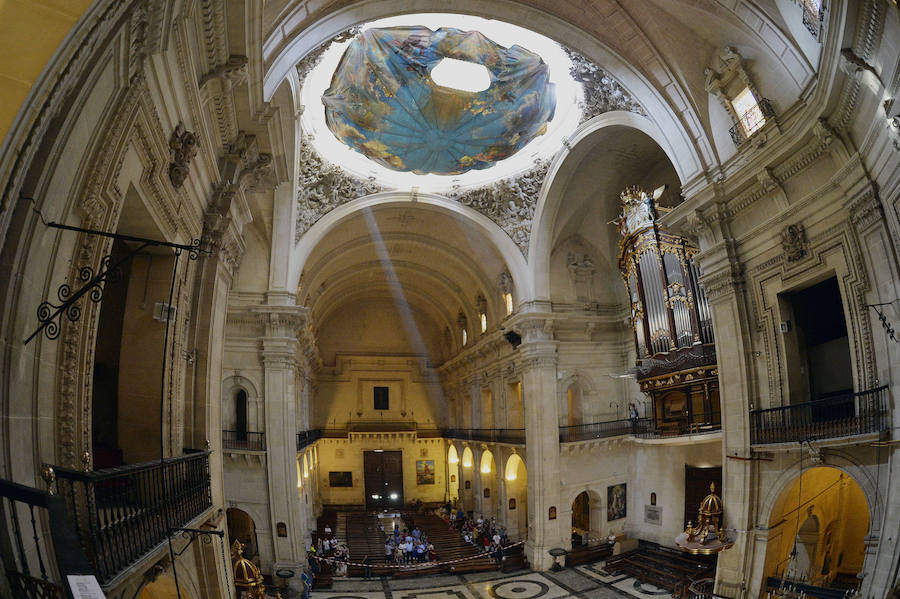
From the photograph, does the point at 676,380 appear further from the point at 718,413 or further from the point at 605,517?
the point at 605,517

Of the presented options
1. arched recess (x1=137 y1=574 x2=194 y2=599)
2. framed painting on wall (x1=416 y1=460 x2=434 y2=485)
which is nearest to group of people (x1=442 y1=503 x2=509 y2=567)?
framed painting on wall (x1=416 y1=460 x2=434 y2=485)

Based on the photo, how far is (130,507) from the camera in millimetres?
5234

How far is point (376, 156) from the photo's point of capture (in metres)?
19.4

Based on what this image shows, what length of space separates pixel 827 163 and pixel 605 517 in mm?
14169

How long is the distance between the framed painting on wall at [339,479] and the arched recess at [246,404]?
15210 millimetres

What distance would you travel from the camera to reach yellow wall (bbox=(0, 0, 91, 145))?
331cm

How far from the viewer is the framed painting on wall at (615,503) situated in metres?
19.6

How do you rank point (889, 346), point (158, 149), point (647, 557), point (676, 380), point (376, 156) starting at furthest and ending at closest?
point (376, 156)
point (647, 557)
point (676, 380)
point (889, 346)
point (158, 149)

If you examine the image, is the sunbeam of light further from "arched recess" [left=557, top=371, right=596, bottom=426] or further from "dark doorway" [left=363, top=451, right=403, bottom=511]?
"arched recess" [left=557, top=371, right=596, bottom=426]

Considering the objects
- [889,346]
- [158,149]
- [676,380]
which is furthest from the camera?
[676,380]

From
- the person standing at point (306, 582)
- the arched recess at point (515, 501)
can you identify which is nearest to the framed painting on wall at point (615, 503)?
the arched recess at point (515, 501)

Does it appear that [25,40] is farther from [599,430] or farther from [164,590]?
[599,430]

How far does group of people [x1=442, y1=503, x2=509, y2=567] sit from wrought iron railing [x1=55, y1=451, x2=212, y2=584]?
48.1ft

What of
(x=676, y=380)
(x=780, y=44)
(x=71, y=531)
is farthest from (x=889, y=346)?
(x=71, y=531)
